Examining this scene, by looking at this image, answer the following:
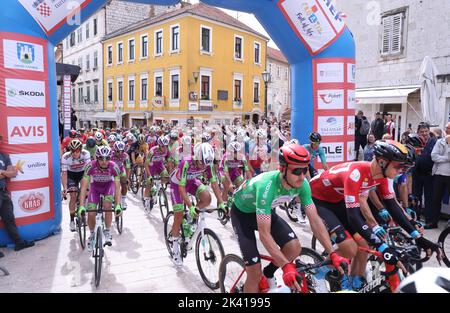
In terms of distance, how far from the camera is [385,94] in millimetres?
14648

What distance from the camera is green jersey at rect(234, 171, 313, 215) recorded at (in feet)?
10.0

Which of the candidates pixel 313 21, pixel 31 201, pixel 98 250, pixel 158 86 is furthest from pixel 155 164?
pixel 158 86

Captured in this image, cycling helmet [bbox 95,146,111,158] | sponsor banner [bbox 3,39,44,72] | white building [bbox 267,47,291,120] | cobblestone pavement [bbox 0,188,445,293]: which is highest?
white building [bbox 267,47,291,120]

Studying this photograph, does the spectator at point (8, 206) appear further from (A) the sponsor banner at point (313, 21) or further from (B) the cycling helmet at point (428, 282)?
(A) the sponsor banner at point (313, 21)

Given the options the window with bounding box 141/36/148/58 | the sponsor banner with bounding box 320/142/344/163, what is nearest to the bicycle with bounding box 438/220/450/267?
the sponsor banner with bounding box 320/142/344/163

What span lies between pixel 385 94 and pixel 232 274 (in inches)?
529

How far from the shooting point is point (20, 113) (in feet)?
19.8

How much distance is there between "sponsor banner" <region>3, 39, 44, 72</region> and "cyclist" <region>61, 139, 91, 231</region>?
1537mm

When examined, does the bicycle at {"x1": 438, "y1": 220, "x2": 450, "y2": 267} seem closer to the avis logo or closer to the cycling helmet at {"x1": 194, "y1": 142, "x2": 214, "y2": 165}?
the cycling helmet at {"x1": 194, "y1": 142, "x2": 214, "y2": 165}

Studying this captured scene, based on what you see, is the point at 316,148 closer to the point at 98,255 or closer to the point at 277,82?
the point at 98,255
